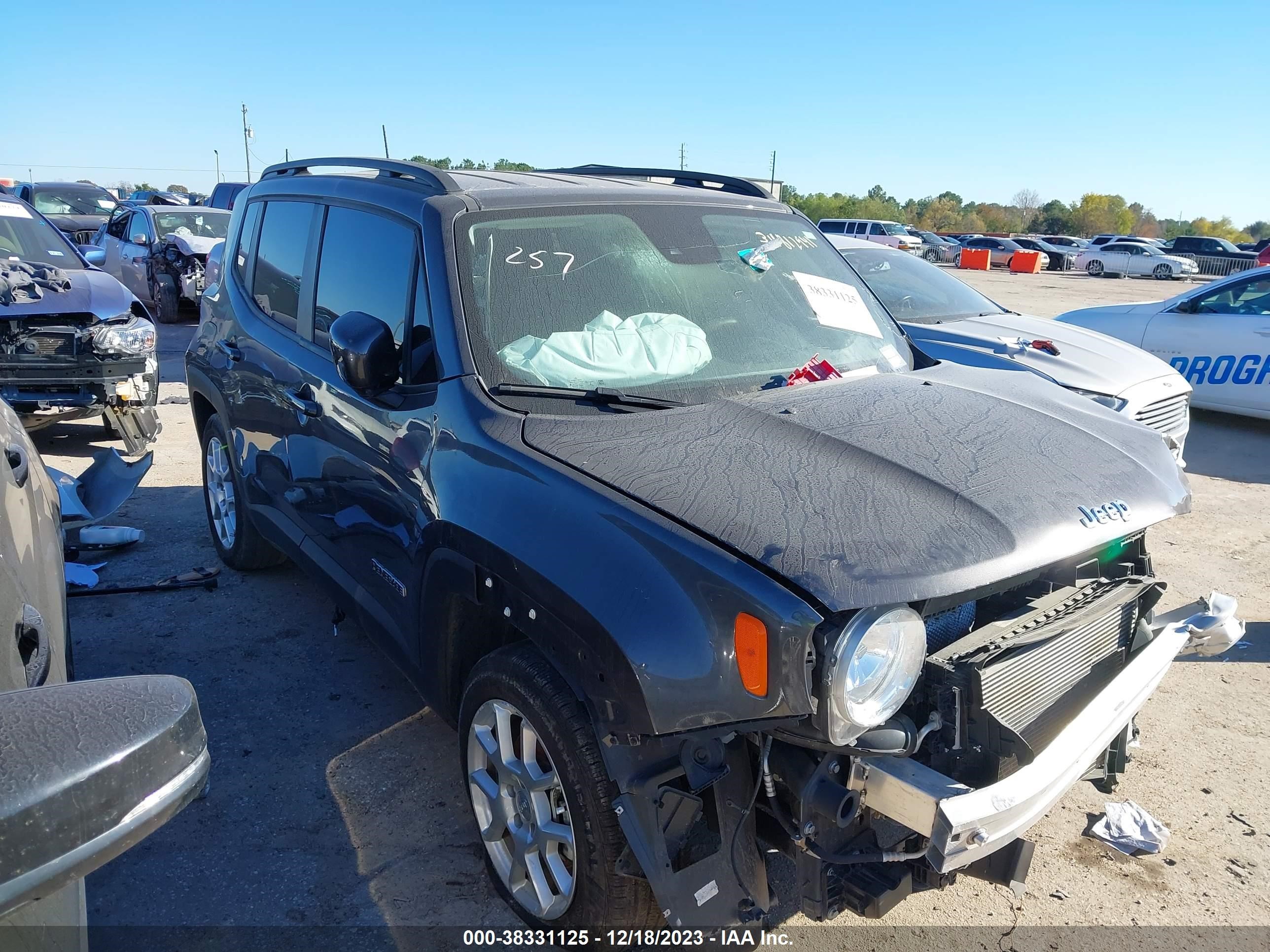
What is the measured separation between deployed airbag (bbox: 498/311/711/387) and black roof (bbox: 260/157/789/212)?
52cm

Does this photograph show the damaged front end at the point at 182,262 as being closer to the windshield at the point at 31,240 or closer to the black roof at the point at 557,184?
the windshield at the point at 31,240

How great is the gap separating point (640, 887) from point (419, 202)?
2191 millimetres

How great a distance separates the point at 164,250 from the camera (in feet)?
43.2

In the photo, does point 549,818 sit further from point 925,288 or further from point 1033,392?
point 925,288

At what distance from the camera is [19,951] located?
4.45 ft

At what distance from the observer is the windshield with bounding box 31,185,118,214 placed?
19141mm

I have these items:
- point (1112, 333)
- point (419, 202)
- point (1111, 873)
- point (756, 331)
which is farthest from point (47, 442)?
point (1112, 333)

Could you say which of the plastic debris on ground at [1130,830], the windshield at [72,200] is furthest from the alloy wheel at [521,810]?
the windshield at [72,200]

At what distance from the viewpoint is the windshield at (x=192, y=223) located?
45.0ft

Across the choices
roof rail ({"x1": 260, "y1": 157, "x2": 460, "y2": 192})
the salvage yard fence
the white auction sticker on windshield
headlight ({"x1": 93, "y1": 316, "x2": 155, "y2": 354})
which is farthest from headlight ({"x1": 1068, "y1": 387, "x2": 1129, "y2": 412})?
the salvage yard fence

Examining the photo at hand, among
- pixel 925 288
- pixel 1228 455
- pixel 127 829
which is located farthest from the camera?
pixel 1228 455

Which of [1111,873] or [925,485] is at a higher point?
[925,485]

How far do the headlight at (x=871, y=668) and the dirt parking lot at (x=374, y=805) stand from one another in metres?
1.03

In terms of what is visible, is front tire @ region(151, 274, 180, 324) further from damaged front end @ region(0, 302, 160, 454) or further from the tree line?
the tree line
